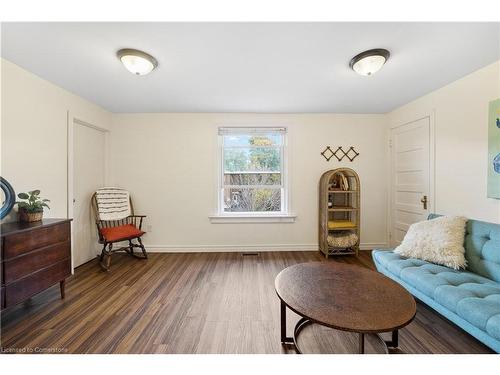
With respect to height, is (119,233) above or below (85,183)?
below

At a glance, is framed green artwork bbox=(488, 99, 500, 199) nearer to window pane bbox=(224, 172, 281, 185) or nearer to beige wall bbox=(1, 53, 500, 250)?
beige wall bbox=(1, 53, 500, 250)

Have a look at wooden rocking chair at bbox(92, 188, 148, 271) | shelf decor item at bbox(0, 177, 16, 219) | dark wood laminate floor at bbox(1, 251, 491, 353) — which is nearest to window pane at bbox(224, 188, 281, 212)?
dark wood laminate floor at bbox(1, 251, 491, 353)

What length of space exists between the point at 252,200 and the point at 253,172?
47 centimetres

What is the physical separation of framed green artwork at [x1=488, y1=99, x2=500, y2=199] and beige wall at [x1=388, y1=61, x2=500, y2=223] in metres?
0.06

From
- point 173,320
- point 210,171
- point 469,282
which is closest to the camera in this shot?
point 469,282

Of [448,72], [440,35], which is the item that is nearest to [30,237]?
[440,35]

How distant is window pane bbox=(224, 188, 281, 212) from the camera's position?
3.55 m

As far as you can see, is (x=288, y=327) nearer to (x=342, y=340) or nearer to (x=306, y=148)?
(x=342, y=340)

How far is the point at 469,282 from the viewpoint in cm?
163

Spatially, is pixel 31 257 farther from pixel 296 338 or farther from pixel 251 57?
pixel 251 57

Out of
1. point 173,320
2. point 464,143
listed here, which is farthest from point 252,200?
point 464,143

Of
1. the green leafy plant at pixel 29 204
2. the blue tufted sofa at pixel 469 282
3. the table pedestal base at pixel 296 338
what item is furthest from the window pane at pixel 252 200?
the green leafy plant at pixel 29 204

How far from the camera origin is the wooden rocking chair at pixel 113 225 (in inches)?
109

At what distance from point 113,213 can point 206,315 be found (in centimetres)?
214
